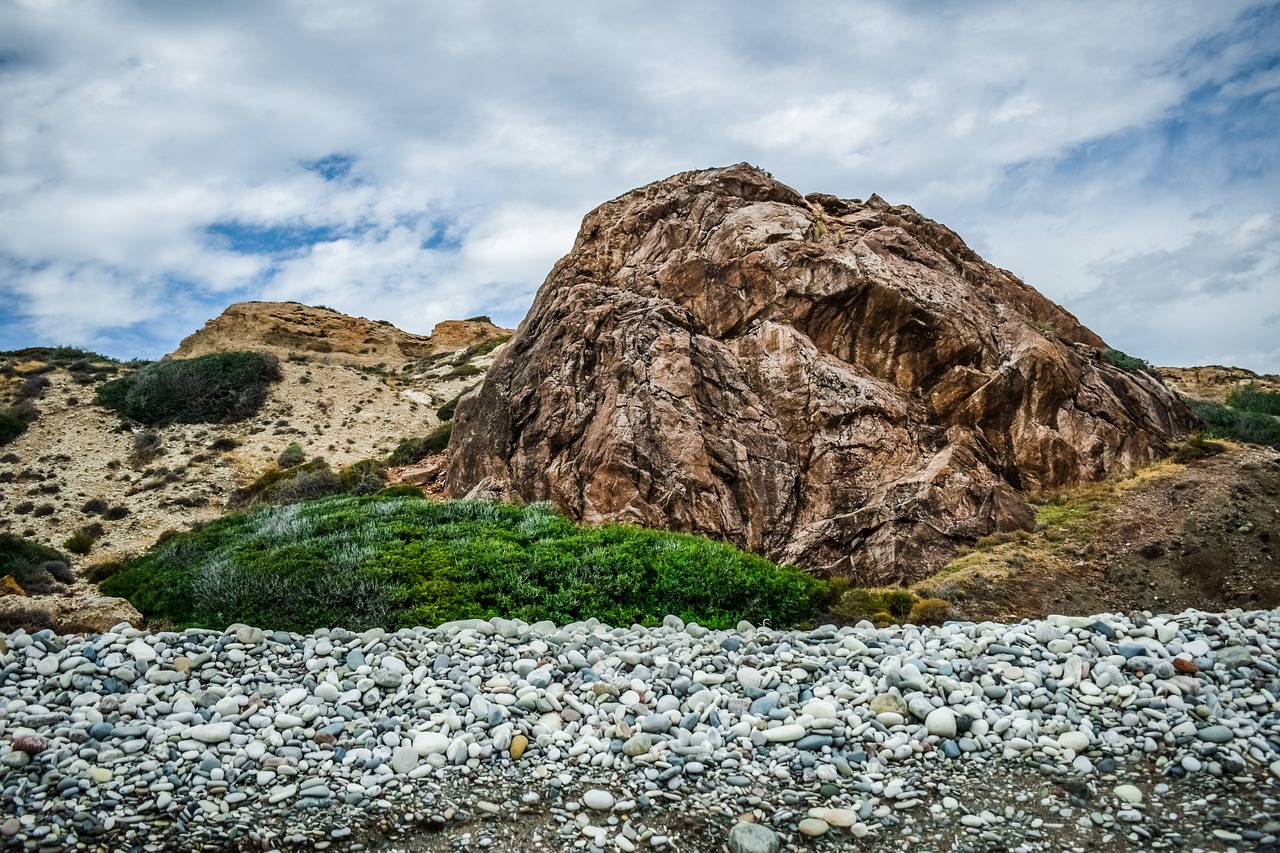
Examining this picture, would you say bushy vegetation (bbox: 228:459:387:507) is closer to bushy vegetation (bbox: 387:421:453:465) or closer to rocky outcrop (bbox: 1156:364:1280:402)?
bushy vegetation (bbox: 387:421:453:465)

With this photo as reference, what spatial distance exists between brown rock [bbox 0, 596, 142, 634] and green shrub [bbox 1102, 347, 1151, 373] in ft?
80.0

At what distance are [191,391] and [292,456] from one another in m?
8.20

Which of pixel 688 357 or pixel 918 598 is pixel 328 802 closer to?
pixel 918 598

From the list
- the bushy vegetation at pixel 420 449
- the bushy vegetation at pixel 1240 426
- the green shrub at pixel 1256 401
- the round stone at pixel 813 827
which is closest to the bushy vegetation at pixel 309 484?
the bushy vegetation at pixel 420 449

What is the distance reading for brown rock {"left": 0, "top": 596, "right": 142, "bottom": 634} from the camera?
10.1 meters

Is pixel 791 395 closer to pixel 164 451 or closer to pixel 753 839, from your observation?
pixel 753 839

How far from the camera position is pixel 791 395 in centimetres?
1852

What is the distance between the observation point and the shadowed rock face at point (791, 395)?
655 inches

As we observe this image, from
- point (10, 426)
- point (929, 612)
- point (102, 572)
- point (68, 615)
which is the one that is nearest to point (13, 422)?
point (10, 426)

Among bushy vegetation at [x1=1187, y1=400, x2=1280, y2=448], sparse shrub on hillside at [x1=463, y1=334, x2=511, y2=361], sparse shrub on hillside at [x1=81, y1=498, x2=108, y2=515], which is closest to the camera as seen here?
bushy vegetation at [x1=1187, y1=400, x2=1280, y2=448]

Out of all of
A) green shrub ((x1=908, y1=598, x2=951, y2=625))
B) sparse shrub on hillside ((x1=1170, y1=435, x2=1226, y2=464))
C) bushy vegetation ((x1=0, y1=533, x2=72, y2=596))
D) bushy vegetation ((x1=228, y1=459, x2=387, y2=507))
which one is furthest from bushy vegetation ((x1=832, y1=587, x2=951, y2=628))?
bushy vegetation ((x1=0, y1=533, x2=72, y2=596))

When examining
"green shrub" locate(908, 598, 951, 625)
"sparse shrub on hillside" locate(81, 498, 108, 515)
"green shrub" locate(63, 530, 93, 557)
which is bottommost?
"green shrub" locate(908, 598, 951, 625)

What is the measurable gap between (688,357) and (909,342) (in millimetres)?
5534

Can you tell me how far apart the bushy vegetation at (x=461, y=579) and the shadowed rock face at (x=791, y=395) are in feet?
10.4
